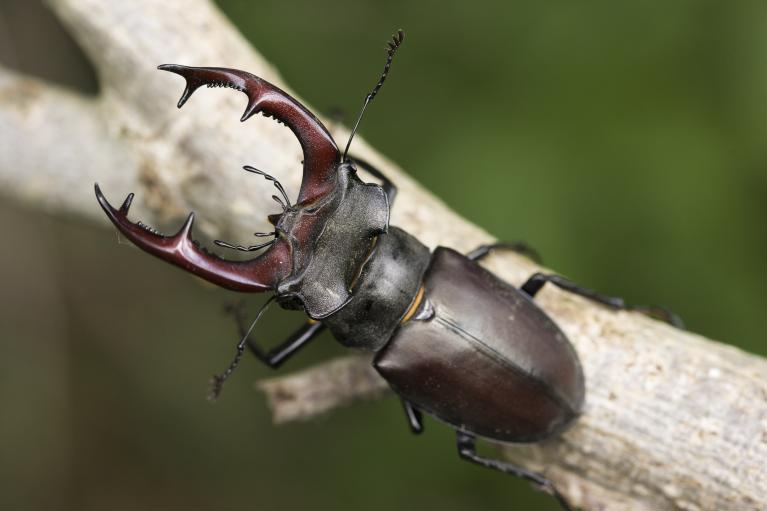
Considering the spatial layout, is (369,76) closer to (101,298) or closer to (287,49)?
(287,49)

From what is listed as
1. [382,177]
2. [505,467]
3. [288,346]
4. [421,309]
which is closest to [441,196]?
[382,177]

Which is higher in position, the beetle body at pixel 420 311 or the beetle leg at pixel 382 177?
the beetle leg at pixel 382 177

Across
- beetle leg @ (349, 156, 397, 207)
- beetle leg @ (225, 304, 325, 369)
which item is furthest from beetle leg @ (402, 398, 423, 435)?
beetle leg @ (349, 156, 397, 207)

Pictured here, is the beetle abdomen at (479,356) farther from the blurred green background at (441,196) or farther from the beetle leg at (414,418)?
the blurred green background at (441,196)

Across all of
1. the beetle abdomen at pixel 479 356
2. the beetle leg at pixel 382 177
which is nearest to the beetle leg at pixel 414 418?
the beetle abdomen at pixel 479 356

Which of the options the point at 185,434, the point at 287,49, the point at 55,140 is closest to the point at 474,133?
the point at 287,49

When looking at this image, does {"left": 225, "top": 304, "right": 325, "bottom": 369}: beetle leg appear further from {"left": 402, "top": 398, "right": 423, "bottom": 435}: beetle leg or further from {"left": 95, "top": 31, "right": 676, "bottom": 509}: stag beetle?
{"left": 402, "top": 398, "right": 423, "bottom": 435}: beetle leg

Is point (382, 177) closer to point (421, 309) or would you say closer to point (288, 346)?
point (421, 309)
